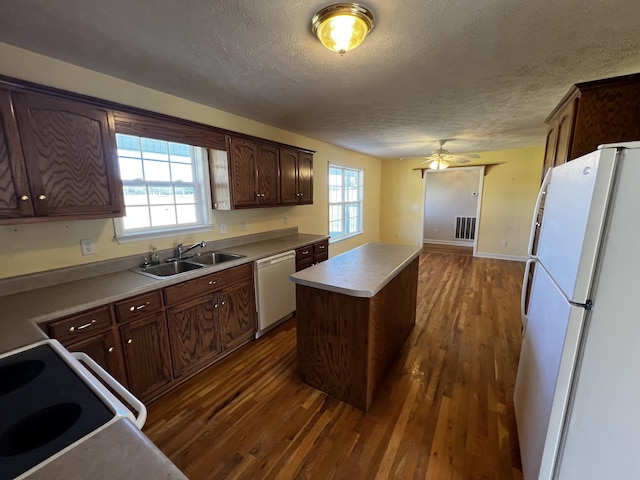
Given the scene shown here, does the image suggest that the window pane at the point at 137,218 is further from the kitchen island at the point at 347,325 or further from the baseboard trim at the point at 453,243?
the baseboard trim at the point at 453,243

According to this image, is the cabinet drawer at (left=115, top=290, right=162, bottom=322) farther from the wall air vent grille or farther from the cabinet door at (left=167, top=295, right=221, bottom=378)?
the wall air vent grille

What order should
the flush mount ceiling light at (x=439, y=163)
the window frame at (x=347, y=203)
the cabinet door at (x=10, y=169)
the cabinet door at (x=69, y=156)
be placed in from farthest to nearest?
1. the window frame at (x=347, y=203)
2. the flush mount ceiling light at (x=439, y=163)
3. the cabinet door at (x=69, y=156)
4. the cabinet door at (x=10, y=169)

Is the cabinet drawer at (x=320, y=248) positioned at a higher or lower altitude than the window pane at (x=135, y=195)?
lower

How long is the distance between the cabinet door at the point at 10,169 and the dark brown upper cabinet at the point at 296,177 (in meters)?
2.23

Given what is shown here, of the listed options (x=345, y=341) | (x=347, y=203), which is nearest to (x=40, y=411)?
(x=345, y=341)

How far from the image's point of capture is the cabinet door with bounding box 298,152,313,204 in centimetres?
371

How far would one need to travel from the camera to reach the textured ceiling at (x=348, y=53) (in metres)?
1.32

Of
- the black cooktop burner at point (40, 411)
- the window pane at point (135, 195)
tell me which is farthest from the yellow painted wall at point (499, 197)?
the black cooktop burner at point (40, 411)

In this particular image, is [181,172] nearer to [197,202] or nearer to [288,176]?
[197,202]

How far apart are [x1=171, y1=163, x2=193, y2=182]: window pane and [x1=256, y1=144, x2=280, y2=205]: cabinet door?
0.69m

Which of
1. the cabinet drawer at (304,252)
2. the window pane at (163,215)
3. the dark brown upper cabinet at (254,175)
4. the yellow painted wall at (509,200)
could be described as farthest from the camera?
the yellow painted wall at (509,200)


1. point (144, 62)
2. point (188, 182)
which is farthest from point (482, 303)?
point (144, 62)

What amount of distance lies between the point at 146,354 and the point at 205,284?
62cm

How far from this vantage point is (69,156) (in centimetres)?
169
